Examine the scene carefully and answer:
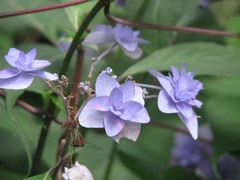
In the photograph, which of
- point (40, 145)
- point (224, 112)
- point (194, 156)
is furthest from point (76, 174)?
point (194, 156)

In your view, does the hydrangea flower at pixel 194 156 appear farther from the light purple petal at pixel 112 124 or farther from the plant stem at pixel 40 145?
the light purple petal at pixel 112 124

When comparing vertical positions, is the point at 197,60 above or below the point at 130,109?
above

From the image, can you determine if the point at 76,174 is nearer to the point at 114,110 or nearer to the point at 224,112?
the point at 114,110

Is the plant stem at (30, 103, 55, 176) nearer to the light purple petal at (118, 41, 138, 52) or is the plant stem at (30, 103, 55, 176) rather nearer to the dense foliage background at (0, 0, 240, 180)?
the dense foliage background at (0, 0, 240, 180)

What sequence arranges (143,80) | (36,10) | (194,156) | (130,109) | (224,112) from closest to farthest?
(130,109)
(36,10)
(224,112)
(143,80)
(194,156)

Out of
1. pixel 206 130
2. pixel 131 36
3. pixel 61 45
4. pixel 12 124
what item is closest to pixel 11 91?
pixel 12 124

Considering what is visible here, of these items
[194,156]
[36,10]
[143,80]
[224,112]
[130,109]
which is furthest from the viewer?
[194,156]

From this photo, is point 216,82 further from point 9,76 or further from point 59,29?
point 9,76
